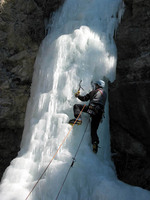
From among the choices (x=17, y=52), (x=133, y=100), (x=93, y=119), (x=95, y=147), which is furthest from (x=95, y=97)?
(x=17, y=52)

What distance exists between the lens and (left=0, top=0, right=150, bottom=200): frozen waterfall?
4758mm

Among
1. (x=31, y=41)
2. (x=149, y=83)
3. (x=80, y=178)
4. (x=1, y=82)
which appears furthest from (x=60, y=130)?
(x=31, y=41)

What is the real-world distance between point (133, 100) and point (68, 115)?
161 cm

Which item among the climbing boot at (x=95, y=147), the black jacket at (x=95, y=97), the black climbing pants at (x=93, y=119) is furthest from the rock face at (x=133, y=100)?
the climbing boot at (x=95, y=147)

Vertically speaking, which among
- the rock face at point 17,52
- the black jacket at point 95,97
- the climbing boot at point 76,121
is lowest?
the climbing boot at point 76,121

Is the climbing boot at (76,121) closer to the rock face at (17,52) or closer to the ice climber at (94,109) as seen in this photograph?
the ice climber at (94,109)

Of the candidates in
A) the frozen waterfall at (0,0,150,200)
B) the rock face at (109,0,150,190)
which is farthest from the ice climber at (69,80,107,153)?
the rock face at (109,0,150,190)

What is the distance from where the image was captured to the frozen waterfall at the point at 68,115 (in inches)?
187

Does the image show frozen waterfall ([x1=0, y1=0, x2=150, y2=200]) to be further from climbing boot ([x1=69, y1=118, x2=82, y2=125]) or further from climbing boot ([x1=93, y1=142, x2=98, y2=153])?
climbing boot ([x1=69, y1=118, x2=82, y2=125])

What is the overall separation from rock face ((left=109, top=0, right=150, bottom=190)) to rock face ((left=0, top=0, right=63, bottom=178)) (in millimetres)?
2693

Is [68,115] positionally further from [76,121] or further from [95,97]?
[95,97]

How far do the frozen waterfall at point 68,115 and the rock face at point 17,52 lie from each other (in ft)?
1.14

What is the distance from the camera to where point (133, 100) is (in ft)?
19.4

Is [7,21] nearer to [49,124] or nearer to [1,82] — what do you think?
[1,82]
